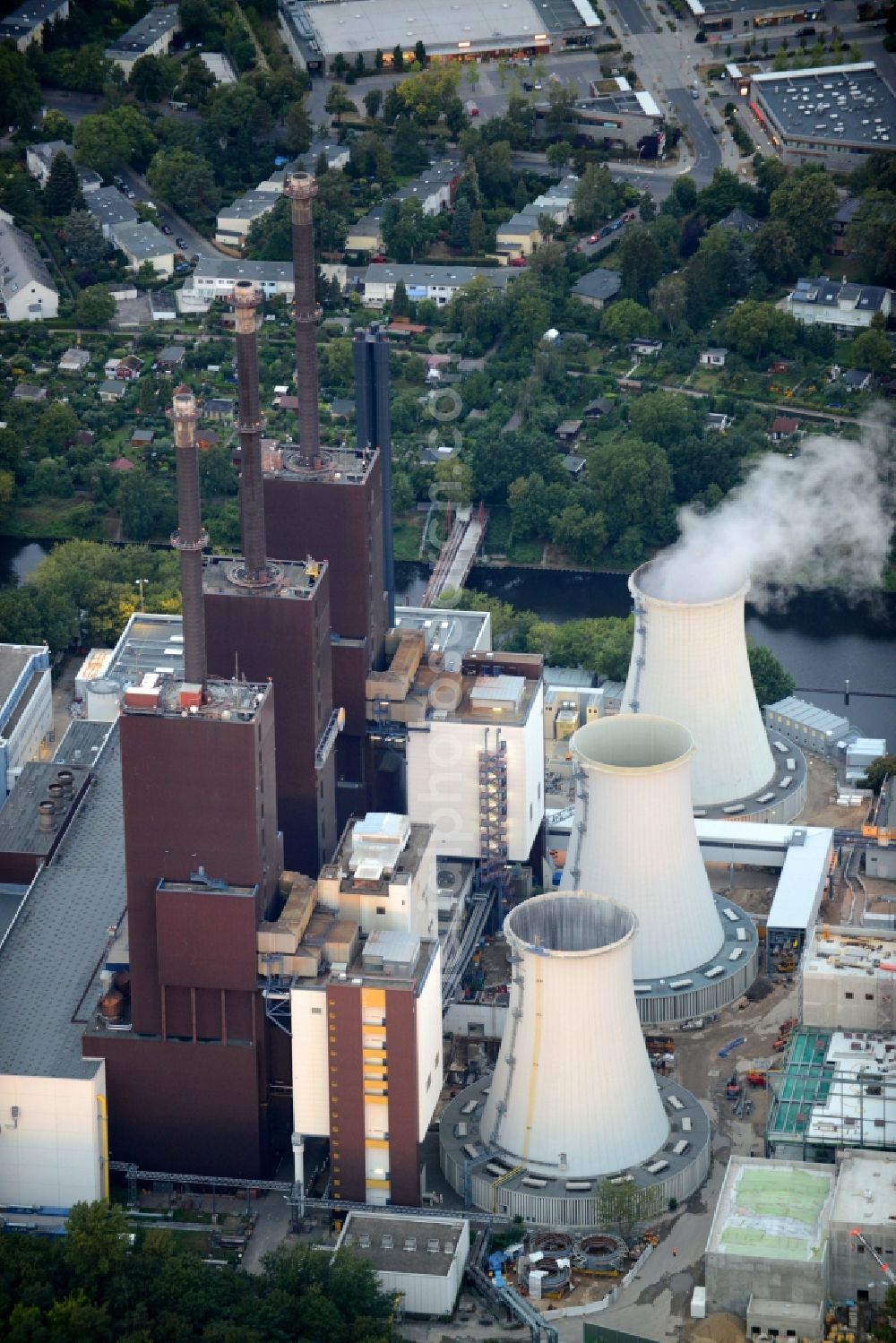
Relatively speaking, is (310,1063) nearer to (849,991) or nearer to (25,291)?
(849,991)

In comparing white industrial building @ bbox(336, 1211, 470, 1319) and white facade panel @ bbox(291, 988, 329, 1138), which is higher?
white facade panel @ bbox(291, 988, 329, 1138)

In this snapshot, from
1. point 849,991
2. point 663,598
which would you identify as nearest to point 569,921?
point 849,991

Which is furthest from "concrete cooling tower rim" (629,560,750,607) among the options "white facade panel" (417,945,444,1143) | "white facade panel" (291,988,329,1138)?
"white facade panel" (291,988,329,1138)

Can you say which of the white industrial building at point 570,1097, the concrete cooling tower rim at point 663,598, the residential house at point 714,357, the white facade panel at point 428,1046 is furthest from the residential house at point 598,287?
the white facade panel at point 428,1046

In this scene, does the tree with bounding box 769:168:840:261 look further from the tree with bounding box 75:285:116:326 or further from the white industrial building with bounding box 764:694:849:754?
the white industrial building with bounding box 764:694:849:754

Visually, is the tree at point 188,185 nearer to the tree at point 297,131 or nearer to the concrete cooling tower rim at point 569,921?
the tree at point 297,131
